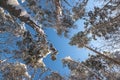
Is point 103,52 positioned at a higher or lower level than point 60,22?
lower

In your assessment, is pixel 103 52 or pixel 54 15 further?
pixel 103 52

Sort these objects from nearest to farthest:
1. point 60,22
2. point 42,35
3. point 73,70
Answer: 1. point 42,35
2. point 60,22
3. point 73,70

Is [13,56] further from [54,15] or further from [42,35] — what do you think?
[42,35]

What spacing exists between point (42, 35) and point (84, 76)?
27.5 feet

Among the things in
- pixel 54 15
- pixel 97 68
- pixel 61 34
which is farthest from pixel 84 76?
pixel 54 15

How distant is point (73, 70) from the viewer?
55.5 feet

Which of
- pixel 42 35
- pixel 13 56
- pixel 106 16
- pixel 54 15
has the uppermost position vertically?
pixel 54 15

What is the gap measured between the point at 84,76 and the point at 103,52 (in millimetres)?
1915

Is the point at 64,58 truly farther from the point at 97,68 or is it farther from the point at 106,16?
the point at 106,16

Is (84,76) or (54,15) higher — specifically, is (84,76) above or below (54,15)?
below

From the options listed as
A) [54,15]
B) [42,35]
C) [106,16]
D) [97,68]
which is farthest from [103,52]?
[42,35]

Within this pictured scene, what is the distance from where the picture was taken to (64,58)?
703 inches

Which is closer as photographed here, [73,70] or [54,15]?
[54,15]

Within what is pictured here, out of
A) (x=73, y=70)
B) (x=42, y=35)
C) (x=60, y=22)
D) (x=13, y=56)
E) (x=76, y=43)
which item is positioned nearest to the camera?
(x=42, y=35)
